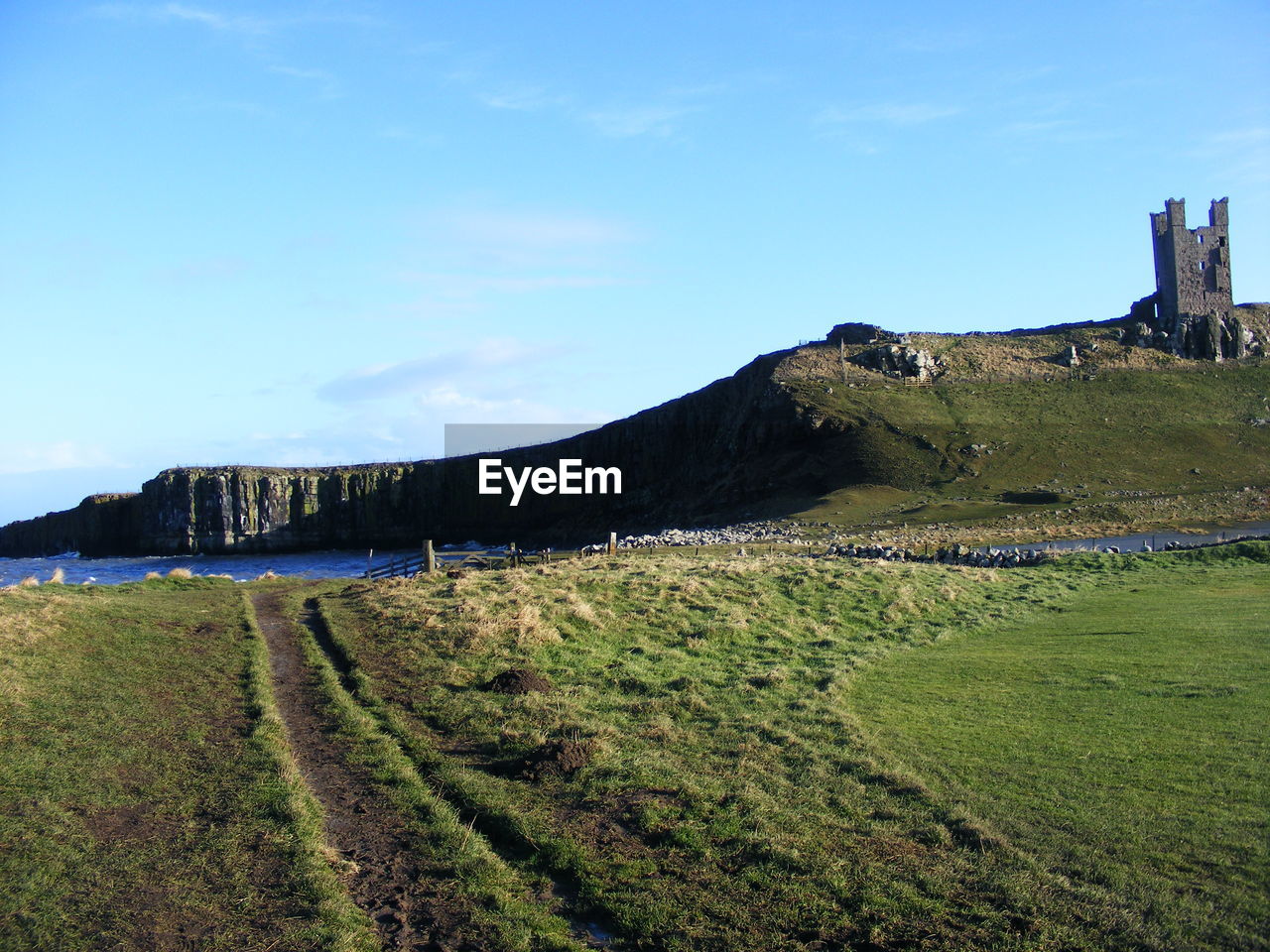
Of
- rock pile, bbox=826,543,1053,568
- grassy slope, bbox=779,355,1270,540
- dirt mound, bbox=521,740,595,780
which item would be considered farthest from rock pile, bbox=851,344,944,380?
dirt mound, bbox=521,740,595,780

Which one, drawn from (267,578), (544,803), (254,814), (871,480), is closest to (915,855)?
(544,803)

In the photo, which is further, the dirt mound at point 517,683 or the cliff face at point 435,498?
the cliff face at point 435,498

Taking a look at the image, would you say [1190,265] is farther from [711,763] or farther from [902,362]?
[711,763]

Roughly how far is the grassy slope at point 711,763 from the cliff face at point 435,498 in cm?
7029

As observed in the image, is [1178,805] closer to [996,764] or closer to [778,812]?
[996,764]

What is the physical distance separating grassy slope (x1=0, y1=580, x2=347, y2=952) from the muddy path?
1.69 feet

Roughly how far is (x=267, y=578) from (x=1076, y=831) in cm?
3204

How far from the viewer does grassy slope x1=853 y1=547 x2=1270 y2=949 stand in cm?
848

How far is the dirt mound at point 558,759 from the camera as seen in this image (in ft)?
39.5

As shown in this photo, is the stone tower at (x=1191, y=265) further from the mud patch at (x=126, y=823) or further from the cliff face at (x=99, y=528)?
the cliff face at (x=99, y=528)

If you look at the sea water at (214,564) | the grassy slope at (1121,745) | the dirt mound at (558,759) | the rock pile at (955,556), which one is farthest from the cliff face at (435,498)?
the dirt mound at (558,759)

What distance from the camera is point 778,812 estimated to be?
10555 mm

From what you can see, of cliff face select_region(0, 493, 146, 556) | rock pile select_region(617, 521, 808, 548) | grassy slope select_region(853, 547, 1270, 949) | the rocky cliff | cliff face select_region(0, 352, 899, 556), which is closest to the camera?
grassy slope select_region(853, 547, 1270, 949)

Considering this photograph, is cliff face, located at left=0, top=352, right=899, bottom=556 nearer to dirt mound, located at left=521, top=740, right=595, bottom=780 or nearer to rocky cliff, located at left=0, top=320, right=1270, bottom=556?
rocky cliff, located at left=0, top=320, right=1270, bottom=556
